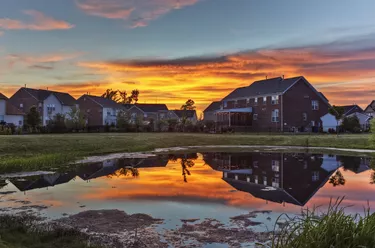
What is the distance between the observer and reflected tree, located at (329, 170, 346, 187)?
1717cm

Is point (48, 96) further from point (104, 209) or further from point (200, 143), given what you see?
point (104, 209)

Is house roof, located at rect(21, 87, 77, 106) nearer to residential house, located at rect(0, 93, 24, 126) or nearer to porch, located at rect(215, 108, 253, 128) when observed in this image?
residential house, located at rect(0, 93, 24, 126)

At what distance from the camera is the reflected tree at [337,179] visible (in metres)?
17.2

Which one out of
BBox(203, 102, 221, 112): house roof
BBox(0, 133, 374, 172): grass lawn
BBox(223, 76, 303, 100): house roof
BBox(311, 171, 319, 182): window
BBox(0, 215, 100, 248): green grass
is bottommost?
BBox(311, 171, 319, 182): window

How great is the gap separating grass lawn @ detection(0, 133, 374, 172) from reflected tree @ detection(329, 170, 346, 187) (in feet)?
51.8

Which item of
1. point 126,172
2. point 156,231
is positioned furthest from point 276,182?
point 156,231

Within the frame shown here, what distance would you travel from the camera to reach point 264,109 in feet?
208

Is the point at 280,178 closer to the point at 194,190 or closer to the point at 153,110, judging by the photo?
the point at 194,190

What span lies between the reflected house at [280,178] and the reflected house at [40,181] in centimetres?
814

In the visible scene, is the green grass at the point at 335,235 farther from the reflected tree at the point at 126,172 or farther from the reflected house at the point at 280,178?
the reflected tree at the point at 126,172

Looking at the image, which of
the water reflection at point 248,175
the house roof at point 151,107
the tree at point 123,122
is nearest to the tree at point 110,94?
the house roof at point 151,107

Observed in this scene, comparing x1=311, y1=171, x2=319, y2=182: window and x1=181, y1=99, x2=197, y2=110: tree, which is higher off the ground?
x1=181, y1=99, x2=197, y2=110: tree

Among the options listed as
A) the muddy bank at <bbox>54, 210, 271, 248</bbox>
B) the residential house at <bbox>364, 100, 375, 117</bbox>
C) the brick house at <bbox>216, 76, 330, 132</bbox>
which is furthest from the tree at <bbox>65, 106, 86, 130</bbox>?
the residential house at <bbox>364, 100, 375, 117</bbox>

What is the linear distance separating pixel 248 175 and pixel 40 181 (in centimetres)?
1061
